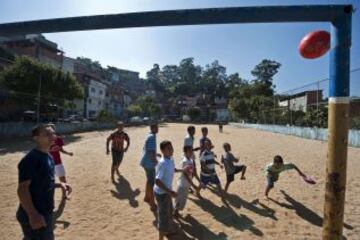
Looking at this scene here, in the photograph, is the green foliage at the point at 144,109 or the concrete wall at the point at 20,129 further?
the green foliage at the point at 144,109

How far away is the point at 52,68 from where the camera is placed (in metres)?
33.4

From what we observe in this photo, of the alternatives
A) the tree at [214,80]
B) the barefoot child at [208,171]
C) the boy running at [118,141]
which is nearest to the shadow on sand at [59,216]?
the boy running at [118,141]

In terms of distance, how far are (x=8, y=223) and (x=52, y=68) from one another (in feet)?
93.4

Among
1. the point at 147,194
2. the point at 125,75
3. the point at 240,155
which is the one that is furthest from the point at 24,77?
the point at 125,75

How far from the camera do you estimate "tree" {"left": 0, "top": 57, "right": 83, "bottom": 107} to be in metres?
30.7

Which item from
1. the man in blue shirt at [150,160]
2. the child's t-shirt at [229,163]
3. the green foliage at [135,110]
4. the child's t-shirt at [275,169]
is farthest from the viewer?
the green foliage at [135,110]

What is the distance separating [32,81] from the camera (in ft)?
103

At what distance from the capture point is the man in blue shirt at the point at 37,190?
140 inches

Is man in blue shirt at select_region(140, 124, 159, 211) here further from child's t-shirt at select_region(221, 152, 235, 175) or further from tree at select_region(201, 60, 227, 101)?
tree at select_region(201, 60, 227, 101)

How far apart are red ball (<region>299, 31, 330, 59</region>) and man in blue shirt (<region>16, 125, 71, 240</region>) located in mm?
2717

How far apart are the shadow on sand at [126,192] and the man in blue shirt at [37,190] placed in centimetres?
442

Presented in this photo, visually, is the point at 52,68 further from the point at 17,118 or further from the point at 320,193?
the point at 320,193

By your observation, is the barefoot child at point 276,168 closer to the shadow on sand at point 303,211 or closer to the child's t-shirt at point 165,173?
the shadow on sand at point 303,211

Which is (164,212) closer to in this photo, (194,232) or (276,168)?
(194,232)
